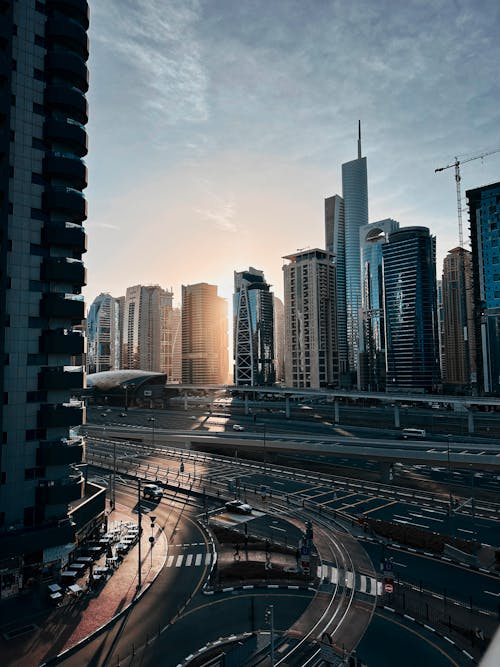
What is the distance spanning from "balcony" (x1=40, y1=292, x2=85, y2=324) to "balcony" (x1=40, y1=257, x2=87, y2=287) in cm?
188

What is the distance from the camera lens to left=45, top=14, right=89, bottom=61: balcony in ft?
181

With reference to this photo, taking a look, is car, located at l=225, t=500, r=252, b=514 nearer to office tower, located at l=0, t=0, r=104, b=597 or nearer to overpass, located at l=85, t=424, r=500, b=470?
office tower, located at l=0, t=0, r=104, b=597

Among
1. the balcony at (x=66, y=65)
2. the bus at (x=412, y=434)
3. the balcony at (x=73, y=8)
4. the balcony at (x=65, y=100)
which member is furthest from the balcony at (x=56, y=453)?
the bus at (x=412, y=434)

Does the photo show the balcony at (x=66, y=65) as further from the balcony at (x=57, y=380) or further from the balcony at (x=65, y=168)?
the balcony at (x=57, y=380)

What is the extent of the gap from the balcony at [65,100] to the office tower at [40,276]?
0.39ft

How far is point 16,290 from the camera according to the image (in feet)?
170

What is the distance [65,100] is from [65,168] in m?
8.14

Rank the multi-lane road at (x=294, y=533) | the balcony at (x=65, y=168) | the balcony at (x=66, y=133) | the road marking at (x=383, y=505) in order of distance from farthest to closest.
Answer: the road marking at (x=383, y=505) < the balcony at (x=66, y=133) < the balcony at (x=65, y=168) < the multi-lane road at (x=294, y=533)

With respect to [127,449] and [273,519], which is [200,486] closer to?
[273,519]

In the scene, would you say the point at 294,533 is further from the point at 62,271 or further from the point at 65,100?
the point at 65,100

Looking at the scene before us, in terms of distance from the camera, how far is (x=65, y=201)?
2149 inches

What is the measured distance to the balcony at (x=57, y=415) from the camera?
171 feet

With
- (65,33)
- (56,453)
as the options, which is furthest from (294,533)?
(65,33)

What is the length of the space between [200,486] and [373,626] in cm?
4901
